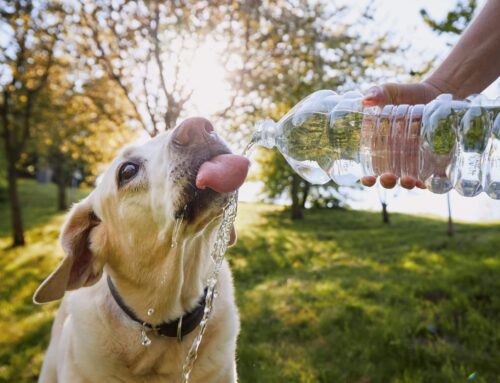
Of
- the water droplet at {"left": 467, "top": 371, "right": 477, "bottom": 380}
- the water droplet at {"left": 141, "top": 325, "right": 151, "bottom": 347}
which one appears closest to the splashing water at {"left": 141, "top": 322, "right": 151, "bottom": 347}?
the water droplet at {"left": 141, "top": 325, "right": 151, "bottom": 347}

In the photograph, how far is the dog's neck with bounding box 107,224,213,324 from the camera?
263 cm

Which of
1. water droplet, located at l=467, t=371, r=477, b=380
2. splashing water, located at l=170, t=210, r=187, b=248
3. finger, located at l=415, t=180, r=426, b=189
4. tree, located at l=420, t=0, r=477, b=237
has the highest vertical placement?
tree, located at l=420, t=0, r=477, b=237

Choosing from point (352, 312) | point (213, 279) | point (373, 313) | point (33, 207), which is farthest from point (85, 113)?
point (33, 207)

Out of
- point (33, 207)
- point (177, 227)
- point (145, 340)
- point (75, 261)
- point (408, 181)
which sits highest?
point (408, 181)

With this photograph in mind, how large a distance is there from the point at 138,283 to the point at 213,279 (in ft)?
1.47

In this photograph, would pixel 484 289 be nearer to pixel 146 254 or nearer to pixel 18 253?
pixel 146 254

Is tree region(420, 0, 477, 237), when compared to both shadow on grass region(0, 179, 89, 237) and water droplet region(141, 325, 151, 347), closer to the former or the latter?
water droplet region(141, 325, 151, 347)

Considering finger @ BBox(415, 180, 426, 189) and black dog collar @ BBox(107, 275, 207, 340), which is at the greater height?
finger @ BBox(415, 180, 426, 189)

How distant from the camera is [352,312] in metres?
5.32

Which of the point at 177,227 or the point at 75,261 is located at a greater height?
the point at 177,227

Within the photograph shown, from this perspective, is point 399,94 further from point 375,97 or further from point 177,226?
point 177,226

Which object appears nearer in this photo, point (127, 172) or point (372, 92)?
point (372, 92)

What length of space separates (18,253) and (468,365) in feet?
34.1

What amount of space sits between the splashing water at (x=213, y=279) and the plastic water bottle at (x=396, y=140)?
1.67 ft
